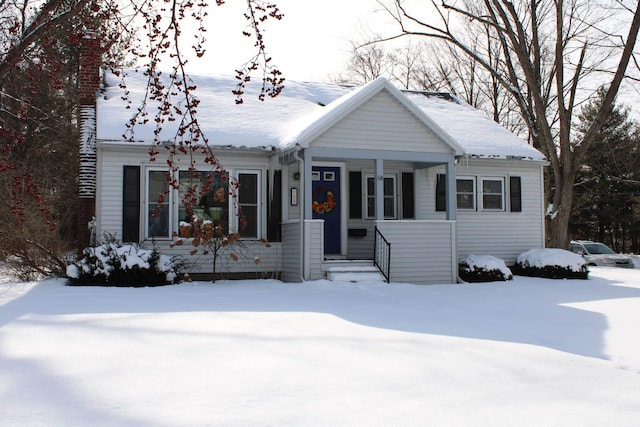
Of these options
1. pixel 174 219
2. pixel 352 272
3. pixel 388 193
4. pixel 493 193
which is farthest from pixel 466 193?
pixel 174 219

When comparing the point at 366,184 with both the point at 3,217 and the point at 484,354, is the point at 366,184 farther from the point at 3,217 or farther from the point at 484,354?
the point at 484,354

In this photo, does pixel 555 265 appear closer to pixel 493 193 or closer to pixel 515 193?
pixel 515 193

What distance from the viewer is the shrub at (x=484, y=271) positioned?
46.3 feet

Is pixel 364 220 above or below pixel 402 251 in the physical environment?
above

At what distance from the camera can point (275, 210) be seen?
13.8 m

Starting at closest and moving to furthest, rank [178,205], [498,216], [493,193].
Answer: [178,205], [498,216], [493,193]

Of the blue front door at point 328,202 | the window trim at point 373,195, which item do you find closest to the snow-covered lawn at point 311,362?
the blue front door at point 328,202

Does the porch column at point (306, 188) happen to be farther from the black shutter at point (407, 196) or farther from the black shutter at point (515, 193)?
the black shutter at point (515, 193)

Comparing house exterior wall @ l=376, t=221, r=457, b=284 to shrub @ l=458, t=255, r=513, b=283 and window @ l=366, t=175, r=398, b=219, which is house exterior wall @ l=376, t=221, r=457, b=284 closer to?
shrub @ l=458, t=255, r=513, b=283

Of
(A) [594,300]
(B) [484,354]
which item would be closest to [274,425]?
(B) [484,354]

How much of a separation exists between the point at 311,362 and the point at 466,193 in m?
11.3

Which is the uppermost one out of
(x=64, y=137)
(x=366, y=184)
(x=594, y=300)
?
(x=64, y=137)

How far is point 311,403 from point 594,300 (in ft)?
26.2

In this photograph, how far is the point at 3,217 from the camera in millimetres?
13430
